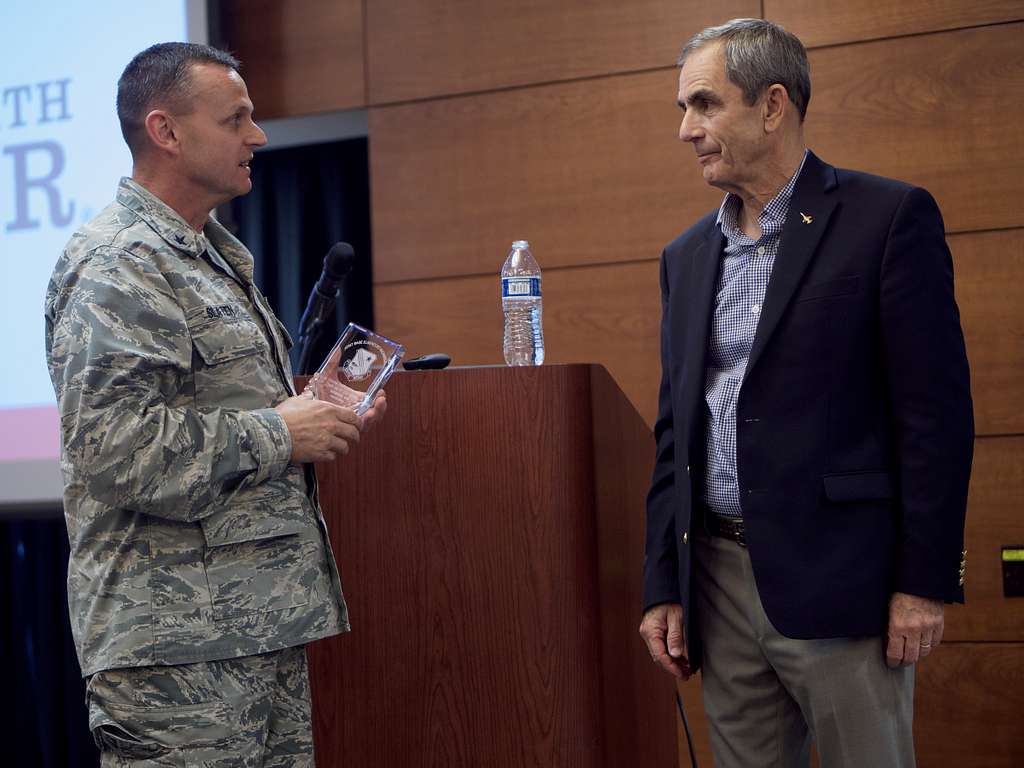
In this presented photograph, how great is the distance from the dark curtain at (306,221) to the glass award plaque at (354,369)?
2.58 meters

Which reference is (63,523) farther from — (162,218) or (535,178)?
(162,218)

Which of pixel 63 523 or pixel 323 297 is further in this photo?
pixel 63 523

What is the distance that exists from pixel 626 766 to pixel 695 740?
1.67 m

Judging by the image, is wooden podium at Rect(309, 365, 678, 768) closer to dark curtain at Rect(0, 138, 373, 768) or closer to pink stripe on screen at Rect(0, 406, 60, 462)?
dark curtain at Rect(0, 138, 373, 768)

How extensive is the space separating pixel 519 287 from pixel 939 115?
1902mm

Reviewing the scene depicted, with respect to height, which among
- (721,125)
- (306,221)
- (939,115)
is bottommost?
(721,125)

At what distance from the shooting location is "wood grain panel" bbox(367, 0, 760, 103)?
3580 mm

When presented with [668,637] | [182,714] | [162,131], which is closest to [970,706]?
[668,637]

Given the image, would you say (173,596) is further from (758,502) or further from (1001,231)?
(1001,231)

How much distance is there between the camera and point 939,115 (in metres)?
3.30

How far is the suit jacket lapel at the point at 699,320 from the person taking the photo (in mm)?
1784

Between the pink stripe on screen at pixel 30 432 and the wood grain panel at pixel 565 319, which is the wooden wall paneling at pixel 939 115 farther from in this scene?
the pink stripe on screen at pixel 30 432

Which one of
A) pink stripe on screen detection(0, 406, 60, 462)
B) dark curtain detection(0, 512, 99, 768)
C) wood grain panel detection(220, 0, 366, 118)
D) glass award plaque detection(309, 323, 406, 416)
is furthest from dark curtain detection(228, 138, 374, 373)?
glass award plaque detection(309, 323, 406, 416)

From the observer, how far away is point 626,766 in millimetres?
1940
